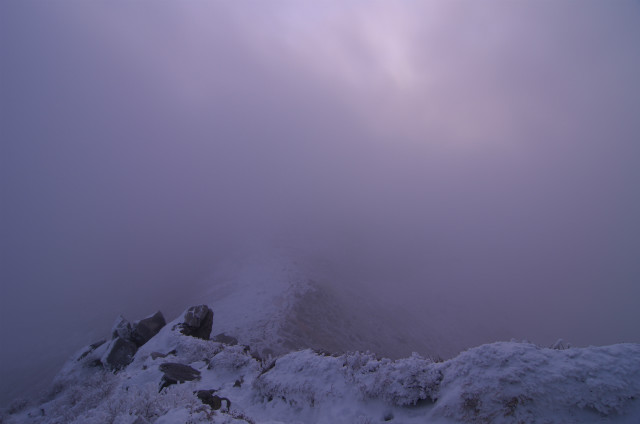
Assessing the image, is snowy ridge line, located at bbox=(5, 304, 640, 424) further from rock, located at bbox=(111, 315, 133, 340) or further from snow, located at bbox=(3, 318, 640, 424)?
rock, located at bbox=(111, 315, 133, 340)

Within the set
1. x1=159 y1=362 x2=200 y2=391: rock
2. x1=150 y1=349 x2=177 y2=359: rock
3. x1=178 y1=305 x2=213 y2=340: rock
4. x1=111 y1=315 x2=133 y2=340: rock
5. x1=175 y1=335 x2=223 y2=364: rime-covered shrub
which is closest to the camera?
x1=159 y1=362 x2=200 y2=391: rock

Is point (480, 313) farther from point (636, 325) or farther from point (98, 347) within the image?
point (98, 347)

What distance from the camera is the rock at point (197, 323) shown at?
18.0 metres

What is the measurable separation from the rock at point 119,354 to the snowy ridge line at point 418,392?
19.3 feet

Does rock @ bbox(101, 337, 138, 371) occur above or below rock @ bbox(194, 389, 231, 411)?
below

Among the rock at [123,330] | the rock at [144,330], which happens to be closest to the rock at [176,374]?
the rock at [144,330]

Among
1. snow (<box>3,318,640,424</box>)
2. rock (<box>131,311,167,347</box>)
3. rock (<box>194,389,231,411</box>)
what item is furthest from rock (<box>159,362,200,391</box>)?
rock (<box>131,311,167,347</box>)

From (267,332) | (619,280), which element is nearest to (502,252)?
(619,280)

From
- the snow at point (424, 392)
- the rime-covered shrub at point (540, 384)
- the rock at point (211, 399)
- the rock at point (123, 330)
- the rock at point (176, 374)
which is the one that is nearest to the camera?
the rime-covered shrub at point (540, 384)

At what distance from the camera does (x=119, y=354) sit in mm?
17250

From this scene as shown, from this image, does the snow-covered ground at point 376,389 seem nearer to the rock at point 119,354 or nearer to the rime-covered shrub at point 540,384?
the rime-covered shrub at point 540,384

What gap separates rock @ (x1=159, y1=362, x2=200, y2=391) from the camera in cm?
1082

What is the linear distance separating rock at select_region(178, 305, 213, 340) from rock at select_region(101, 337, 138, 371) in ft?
10.2

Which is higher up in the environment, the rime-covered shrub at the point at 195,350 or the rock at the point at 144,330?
the rime-covered shrub at the point at 195,350
